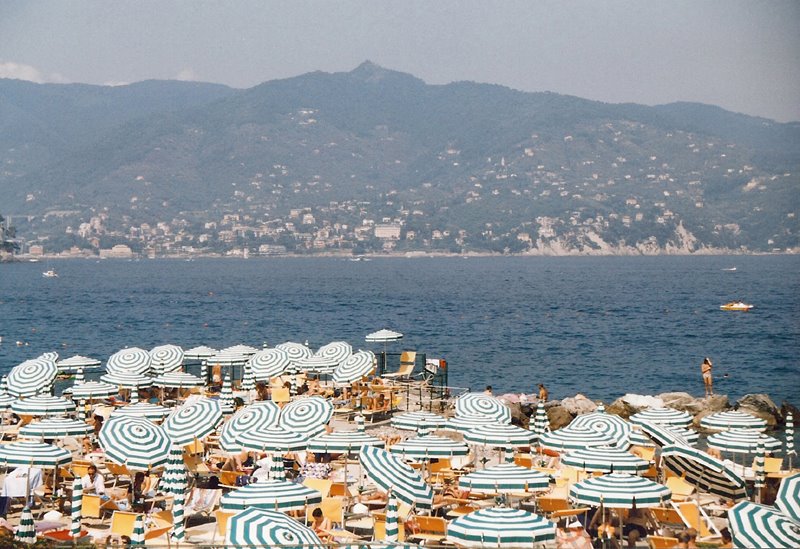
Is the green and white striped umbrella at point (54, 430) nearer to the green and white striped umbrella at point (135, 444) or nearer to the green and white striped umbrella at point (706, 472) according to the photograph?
the green and white striped umbrella at point (135, 444)

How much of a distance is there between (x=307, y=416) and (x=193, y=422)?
2.16m

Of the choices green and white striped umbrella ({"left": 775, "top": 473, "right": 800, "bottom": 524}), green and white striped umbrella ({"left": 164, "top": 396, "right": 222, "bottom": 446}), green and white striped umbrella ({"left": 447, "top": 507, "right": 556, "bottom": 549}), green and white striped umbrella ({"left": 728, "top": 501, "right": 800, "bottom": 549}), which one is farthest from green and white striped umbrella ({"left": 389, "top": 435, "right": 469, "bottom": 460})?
green and white striped umbrella ({"left": 728, "top": 501, "right": 800, "bottom": 549})

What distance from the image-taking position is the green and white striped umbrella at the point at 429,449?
1717 centimetres

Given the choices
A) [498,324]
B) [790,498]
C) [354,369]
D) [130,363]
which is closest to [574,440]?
[790,498]

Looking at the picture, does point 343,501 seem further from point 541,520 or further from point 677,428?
point 677,428

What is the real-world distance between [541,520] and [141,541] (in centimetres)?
500

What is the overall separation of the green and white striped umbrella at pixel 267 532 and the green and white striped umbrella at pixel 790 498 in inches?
Answer: 247

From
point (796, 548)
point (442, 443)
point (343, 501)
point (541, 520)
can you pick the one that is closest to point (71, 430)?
point (343, 501)

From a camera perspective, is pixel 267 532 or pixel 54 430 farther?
pixel 54 430

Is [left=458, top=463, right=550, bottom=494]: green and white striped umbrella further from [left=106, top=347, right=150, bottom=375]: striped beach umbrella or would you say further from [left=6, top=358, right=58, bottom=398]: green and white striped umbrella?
[left=106, top=347, right=150, bottom=375]: striped beach umbrella

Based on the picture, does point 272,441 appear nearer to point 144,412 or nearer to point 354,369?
point 144,412

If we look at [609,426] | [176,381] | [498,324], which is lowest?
[498,324]

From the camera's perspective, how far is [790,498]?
13.8 meters

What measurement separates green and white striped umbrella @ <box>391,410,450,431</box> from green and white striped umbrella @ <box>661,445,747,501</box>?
4665mm
